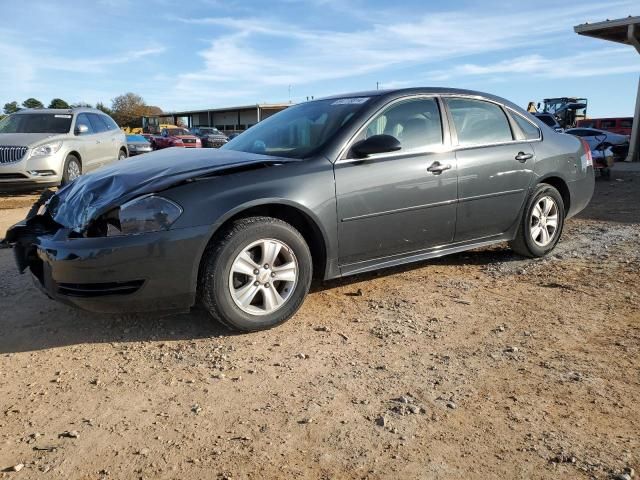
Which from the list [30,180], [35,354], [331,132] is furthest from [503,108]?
[30,180]

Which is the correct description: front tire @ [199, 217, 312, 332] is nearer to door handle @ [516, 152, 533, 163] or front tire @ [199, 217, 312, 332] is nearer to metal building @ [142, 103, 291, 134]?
door handle @ [516, 152, 533, 163]

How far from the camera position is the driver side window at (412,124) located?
4086 millimetres

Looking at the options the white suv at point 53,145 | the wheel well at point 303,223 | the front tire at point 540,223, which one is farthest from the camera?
the white suv at point 53,145

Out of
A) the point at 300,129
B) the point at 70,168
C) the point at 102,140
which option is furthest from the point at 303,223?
the point at 102,140

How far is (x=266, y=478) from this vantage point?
2.07 metres

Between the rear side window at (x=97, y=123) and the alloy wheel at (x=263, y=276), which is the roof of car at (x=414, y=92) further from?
the rear side window at (x=97, y=123)

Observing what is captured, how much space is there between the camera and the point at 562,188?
5.36 metres

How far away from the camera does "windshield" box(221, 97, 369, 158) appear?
3988mm

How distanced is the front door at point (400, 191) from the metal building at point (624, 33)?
755 inches

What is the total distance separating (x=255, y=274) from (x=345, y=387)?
3.28 ft

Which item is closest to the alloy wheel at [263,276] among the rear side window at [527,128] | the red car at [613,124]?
the rear side window at [527,128]

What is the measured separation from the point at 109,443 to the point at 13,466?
0.36 meters

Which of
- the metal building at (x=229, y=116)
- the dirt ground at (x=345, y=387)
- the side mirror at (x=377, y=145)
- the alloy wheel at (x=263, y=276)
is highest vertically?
the metal building at (x=229, y=116)

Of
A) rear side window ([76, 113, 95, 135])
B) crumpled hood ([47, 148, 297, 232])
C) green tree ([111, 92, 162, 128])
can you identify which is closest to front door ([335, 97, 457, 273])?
crumpled hood ([47, 148, 297, 232])
